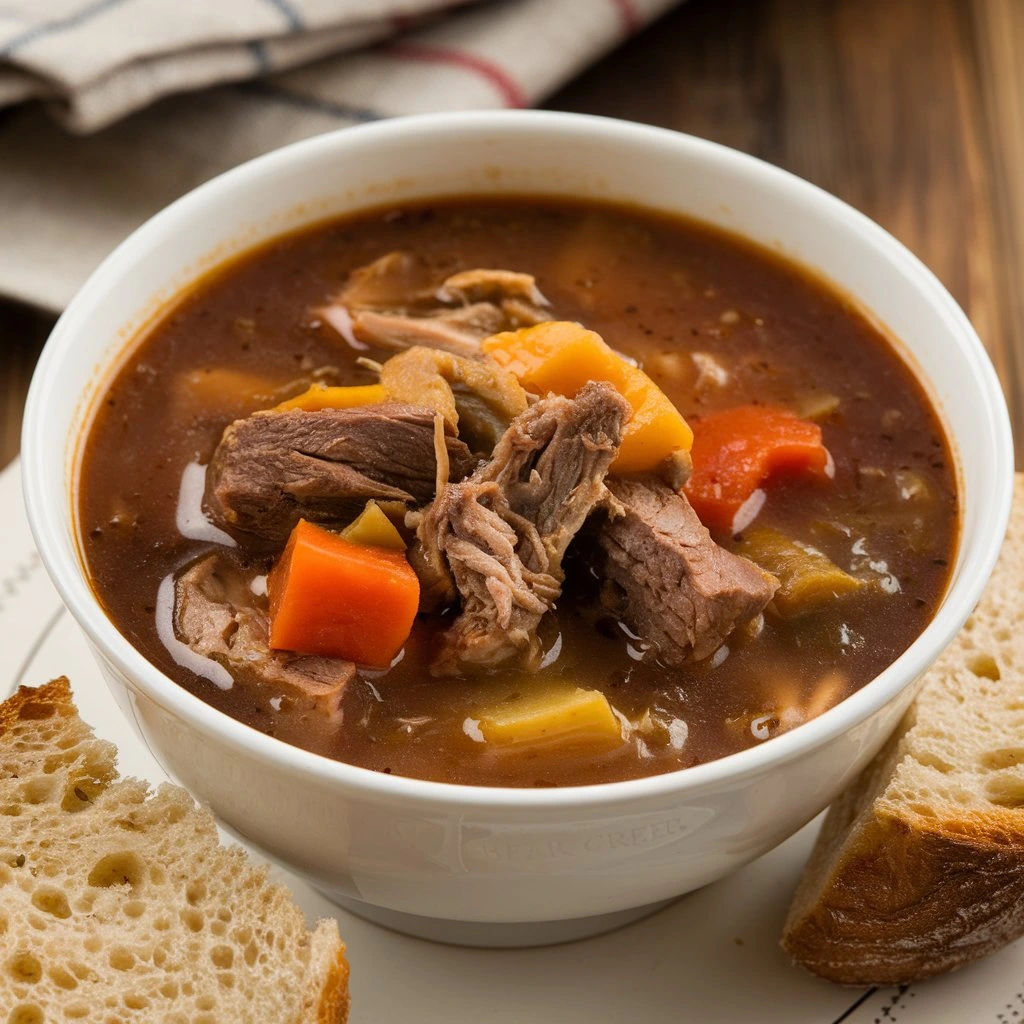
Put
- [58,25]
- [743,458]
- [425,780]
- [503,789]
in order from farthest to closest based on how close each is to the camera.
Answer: [58,25]
[743,458]
[425,780]
[503,789]

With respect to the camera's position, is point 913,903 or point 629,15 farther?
point 629,15

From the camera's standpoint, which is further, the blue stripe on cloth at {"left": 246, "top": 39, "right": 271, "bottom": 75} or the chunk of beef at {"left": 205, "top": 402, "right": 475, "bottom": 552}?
the blue stripe on cloth at {"left": 246, "top": 39, "right": 271, "bottom": 75}

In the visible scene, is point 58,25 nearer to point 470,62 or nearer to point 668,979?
point 470,62

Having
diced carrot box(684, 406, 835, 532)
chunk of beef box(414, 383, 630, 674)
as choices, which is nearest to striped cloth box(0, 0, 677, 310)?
diced carrot box(684, 406, 835, 532)

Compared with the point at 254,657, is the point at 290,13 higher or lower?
higher

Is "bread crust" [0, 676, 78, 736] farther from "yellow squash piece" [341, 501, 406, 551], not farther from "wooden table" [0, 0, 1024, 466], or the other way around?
"wooden table" [0, 0, 1024, 466]

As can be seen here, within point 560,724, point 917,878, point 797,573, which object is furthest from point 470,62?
point 917,878

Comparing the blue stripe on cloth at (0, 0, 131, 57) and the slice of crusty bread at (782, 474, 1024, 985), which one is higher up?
the blue stripe on cloth at (0, 0, 131, 57)

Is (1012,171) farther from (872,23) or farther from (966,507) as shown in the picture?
(966,507)
